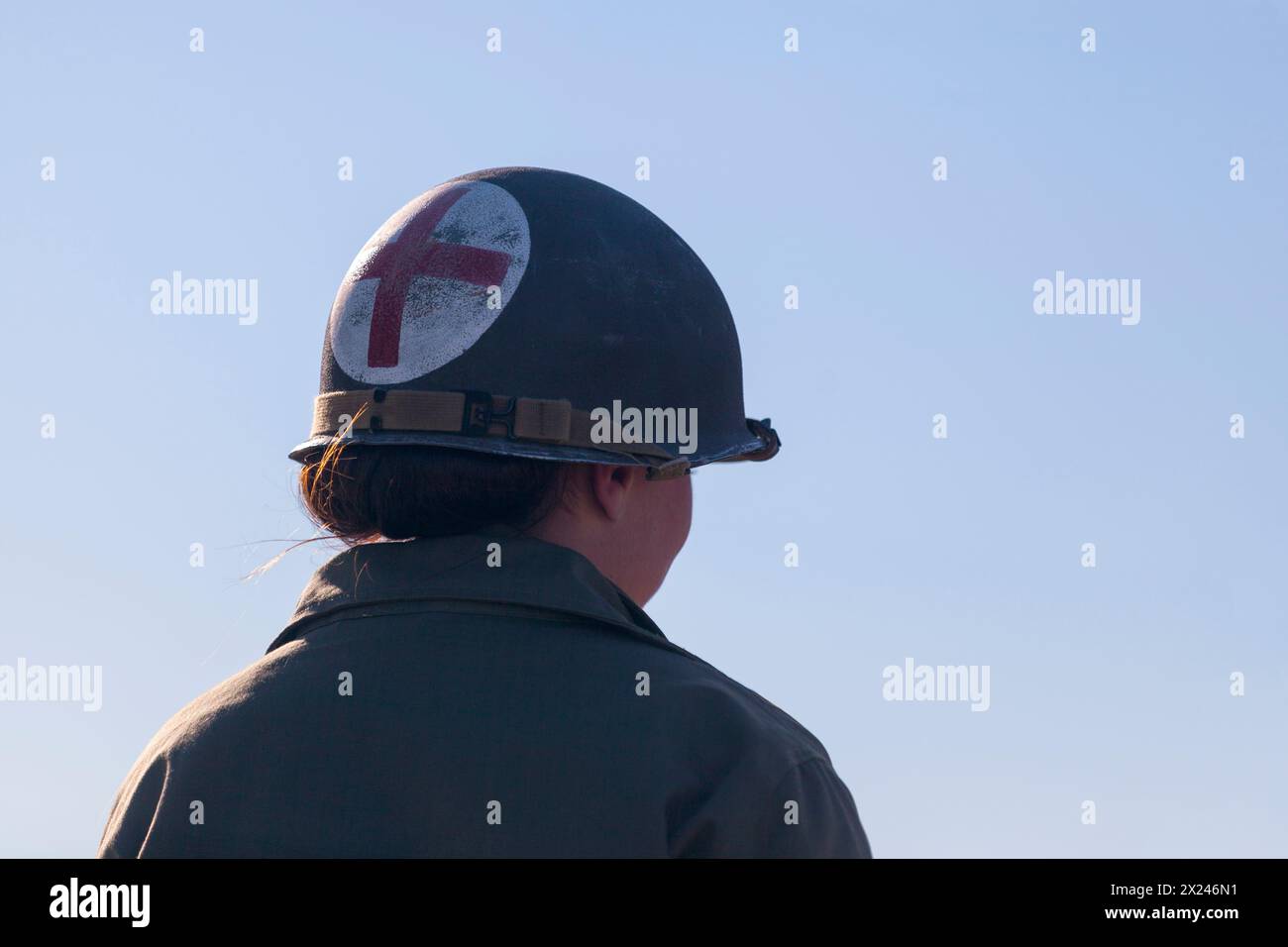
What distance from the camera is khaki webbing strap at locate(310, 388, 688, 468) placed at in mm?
4258

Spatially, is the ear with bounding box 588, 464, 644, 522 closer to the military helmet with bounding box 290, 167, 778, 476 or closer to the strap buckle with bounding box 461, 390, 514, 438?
the military helmet with bounding box 290, 167, 778, 476

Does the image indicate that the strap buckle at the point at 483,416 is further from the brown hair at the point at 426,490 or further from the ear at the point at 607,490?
the ear at the point at 607,490

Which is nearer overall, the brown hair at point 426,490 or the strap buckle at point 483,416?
the brown hair at point 426,490

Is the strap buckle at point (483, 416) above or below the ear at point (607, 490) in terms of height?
above

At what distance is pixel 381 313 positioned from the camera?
445 cm

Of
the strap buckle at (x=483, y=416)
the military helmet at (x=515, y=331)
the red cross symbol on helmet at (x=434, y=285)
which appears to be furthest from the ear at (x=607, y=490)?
the red cross symbol on helmet at (x=434, y=285)

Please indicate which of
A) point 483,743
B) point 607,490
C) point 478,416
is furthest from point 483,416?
point 483,743

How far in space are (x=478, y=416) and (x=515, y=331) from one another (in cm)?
30

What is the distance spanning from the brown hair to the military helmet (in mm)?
59

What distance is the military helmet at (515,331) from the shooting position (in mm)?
4324

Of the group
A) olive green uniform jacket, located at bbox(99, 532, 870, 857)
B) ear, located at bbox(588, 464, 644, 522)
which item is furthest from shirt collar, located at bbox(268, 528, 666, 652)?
ear, located at bbox(588, 464, 644, 522)

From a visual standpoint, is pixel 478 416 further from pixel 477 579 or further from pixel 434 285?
pixel 477 579
